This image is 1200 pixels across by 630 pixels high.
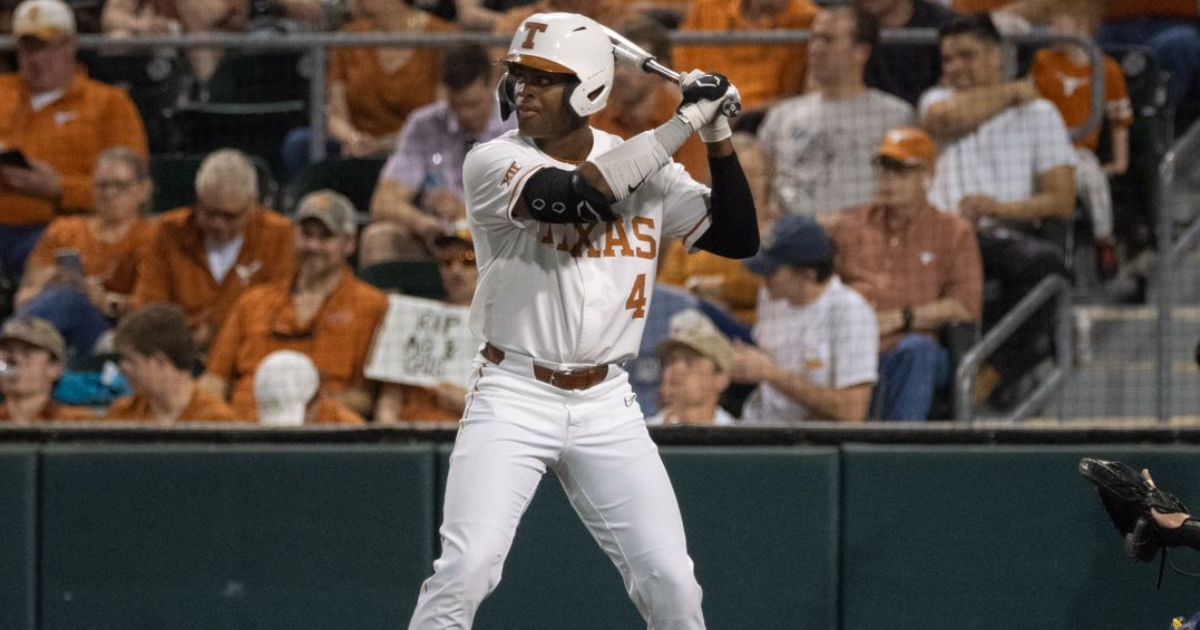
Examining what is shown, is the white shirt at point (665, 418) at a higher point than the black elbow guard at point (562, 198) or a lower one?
lower

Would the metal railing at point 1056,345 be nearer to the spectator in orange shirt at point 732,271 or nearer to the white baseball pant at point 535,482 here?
the spectator in orange shirt at point 732,271

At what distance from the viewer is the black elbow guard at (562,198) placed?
374 centimetres

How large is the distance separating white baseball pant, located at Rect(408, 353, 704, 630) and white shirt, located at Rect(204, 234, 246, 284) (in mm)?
2493

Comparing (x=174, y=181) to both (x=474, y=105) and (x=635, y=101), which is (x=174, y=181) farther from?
(x=635, y=101)

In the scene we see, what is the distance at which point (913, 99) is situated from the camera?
21.1 ft

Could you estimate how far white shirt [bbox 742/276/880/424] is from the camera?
547cm

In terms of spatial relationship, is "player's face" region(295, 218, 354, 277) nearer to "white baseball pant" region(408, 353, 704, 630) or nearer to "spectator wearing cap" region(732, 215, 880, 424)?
"spectator wearing cap" region(732, 215, 880, 424)

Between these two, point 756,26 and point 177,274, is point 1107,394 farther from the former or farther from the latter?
point 177,274

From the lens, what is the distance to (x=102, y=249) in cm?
654

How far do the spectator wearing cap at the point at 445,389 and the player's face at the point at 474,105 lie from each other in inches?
32.5

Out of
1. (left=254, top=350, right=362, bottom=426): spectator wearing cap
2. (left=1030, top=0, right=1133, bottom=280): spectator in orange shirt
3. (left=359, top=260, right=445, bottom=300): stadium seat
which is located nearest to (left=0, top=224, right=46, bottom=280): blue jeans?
(left=359, top=260, right=445, bottom=300): stadium seat

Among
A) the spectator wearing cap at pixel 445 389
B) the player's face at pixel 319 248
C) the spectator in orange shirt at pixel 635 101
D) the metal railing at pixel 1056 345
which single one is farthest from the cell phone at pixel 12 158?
the metal railing at pixel 1056 345

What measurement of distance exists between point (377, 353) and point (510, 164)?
1951mm

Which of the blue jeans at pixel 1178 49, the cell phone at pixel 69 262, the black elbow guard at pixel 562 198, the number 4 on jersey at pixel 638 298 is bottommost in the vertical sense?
the number 4 on jersey at pixel 638 298
